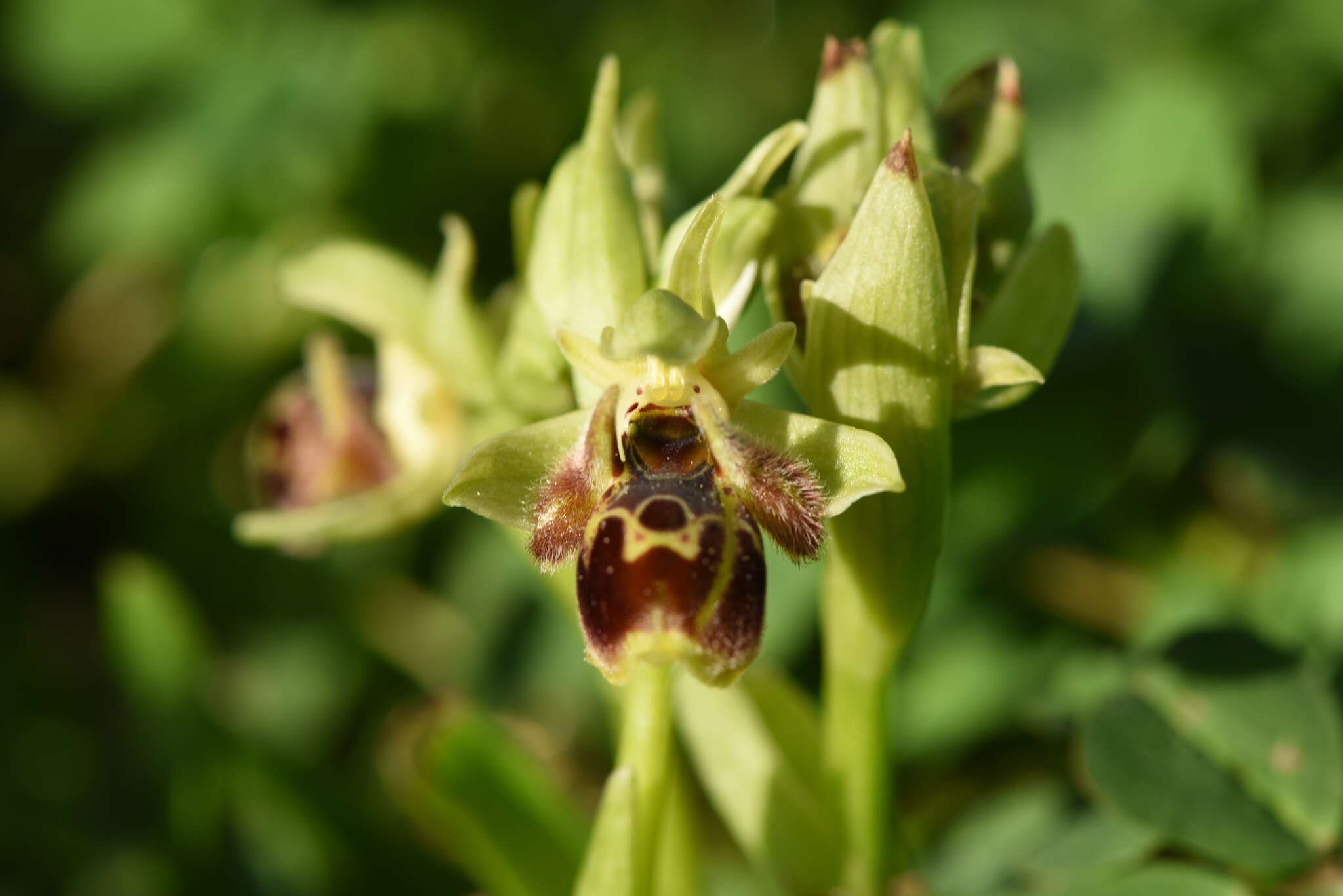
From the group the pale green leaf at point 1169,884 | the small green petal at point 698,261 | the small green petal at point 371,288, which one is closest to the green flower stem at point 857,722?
the pale green leaf at point 1169,884

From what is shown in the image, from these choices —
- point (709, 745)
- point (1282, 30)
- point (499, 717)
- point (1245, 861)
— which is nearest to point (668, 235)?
point (709, 745)

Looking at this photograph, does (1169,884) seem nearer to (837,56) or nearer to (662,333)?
(662,333)

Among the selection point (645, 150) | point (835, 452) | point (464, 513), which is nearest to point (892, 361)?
point (835, 452)

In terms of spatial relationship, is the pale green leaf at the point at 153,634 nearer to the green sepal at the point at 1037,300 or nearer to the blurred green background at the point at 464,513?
the blurred green background at the point at 464,513

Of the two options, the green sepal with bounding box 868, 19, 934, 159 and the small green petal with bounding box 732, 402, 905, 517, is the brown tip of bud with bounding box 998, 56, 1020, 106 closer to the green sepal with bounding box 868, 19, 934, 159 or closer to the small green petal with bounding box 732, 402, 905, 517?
the green sepal with bounding box 868, 19, 934, 159

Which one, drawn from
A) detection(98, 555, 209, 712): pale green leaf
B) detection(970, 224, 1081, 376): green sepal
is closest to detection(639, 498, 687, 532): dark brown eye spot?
detection(970, 224, 1081, 376): green sepal

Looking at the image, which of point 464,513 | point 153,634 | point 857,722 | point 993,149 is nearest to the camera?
point 993,149
